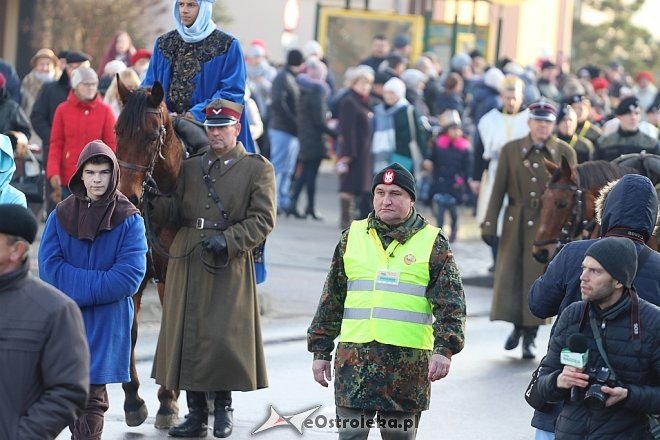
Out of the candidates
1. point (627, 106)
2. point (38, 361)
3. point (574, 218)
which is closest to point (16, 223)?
point (38, 361)

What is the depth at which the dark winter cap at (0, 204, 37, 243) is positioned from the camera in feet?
19.1

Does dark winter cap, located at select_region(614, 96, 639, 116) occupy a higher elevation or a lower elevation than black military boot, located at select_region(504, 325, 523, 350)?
higher

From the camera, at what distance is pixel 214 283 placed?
966 centimetres

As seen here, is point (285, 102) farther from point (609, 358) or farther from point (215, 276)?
point (609, 358)

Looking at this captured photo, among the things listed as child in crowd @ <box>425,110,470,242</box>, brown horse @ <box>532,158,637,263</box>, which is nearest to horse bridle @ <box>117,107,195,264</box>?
brown horse @ <box>532,158,637,263</box>

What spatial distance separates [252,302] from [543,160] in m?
3.77

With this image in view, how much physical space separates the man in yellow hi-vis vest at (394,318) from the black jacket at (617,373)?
97 cm

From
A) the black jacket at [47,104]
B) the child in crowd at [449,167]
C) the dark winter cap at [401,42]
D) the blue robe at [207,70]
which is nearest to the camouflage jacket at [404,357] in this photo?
the blue robe at [207,70]

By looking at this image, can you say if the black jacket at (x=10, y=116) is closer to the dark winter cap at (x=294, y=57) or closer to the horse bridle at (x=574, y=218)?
the horse bridle at (x=574, y=218)

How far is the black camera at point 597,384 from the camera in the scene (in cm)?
646

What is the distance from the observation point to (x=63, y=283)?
8109 mm

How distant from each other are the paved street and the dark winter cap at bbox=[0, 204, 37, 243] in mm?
3896

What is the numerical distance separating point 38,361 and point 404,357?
2.36 m

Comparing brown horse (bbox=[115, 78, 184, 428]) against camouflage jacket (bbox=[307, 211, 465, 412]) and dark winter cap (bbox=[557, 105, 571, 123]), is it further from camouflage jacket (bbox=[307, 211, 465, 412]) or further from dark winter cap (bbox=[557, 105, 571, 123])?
dark winter cap (bbox=[557, 105, 571, 123])
